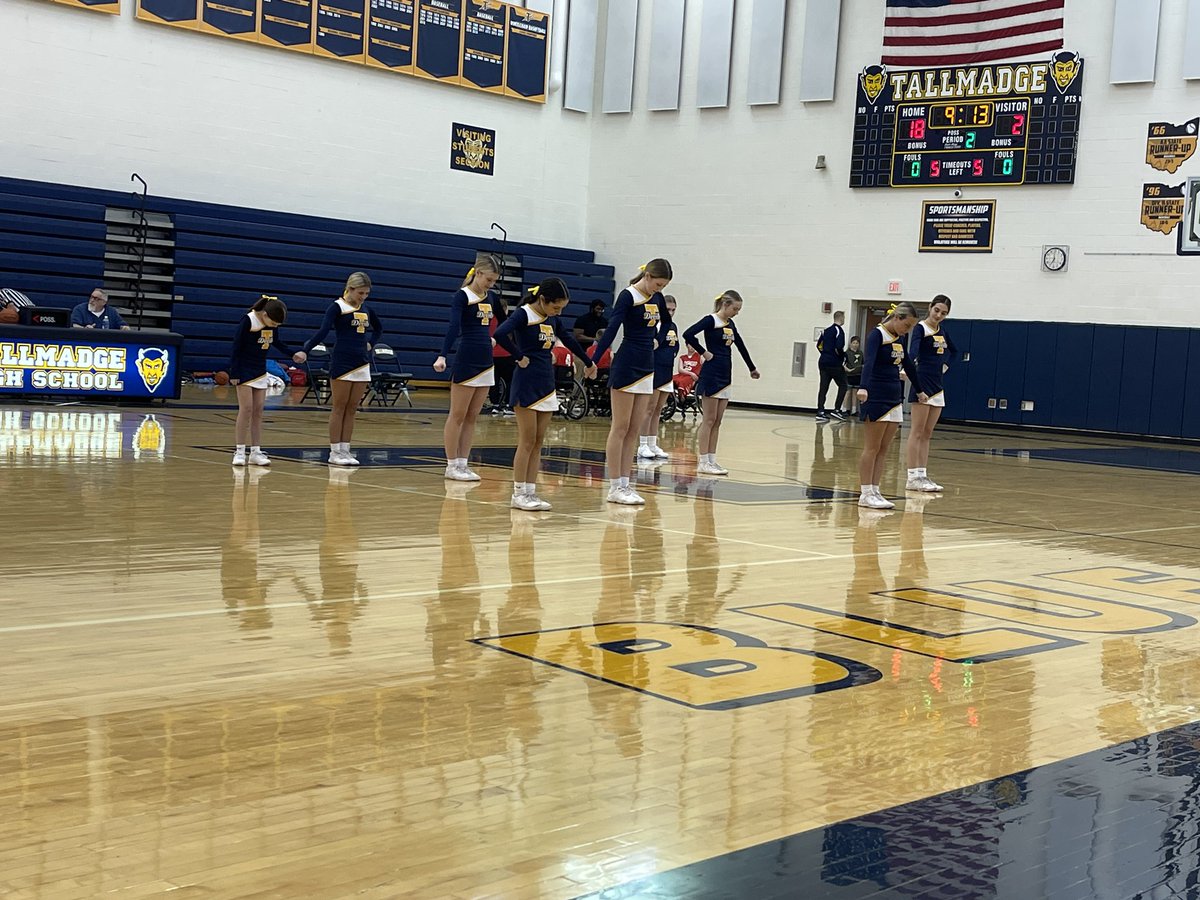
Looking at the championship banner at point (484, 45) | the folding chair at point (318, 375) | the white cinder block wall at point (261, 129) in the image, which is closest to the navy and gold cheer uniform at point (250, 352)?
the folding chair at point (318, 375)

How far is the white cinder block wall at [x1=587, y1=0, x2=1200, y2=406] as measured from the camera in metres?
22.5

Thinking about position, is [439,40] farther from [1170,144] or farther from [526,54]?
[1170,144]

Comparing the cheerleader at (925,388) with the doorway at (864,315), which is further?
the doorway at (864,315)

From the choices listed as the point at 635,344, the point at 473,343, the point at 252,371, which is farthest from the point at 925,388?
the point at 252,371

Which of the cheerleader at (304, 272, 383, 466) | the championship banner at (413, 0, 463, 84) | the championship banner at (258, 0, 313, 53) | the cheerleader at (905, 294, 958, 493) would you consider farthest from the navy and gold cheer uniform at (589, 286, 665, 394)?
the championship banner at (413, 0, 463, 84)

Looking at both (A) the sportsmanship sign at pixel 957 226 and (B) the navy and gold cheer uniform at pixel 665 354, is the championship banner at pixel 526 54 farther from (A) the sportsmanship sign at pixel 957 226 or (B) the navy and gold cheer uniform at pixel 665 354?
(B) the navy and gold cheer uniform at pixel 665 354

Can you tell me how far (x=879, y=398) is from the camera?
10.8 metres

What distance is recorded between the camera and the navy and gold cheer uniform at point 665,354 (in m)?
12.6

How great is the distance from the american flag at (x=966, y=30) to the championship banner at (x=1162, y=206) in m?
3.14

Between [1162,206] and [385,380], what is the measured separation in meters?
12.8

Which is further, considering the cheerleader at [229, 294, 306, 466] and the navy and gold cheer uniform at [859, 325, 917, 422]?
the cheerleader at [229, 294, 306, 466]

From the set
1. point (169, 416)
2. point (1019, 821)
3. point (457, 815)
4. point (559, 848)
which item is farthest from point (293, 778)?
point (169, 416)

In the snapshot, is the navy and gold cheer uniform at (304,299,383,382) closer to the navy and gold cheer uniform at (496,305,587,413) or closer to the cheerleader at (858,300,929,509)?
the navy and gold cheer uniform at (496,305,587,413)

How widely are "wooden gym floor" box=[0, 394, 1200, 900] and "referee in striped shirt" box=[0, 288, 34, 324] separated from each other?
25.1ft
